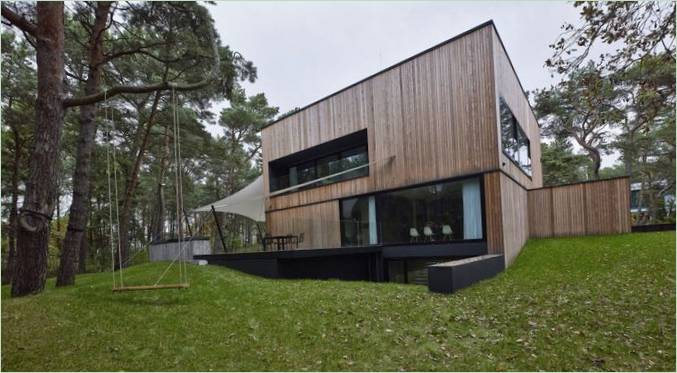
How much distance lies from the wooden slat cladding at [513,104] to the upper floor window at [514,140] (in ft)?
0.73

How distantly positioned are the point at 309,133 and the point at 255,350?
32.7 feet

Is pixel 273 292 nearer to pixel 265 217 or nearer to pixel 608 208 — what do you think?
pixel 265 217

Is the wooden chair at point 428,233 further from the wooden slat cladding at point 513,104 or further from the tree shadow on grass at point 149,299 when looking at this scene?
the tree shadow on grass at point 149,299

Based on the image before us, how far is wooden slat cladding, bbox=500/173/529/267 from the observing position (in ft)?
27.0

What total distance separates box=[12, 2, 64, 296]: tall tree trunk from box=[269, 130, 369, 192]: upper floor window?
6.75m

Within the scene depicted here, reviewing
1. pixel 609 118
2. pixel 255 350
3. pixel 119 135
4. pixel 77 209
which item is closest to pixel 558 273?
pixel 609 118

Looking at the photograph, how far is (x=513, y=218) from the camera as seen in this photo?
913cm

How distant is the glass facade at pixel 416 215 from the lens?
866 centimetres

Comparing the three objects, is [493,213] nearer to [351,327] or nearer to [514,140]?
[514,140]

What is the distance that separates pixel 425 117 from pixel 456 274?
16.0 ft

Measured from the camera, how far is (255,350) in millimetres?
3559

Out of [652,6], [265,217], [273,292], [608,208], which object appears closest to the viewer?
[652,6]

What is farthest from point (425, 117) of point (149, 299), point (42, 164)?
point (42, 164)

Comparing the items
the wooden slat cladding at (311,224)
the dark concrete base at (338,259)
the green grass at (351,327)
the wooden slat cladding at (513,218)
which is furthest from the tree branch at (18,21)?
the wooden slat cladding at (513,218)
